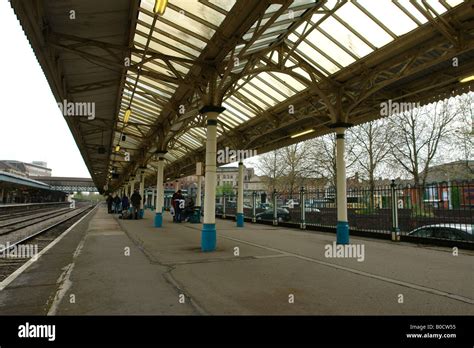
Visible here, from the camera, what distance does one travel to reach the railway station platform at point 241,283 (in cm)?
459

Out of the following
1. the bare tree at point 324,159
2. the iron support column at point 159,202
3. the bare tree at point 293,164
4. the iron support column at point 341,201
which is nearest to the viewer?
the iron support column at point 341,201

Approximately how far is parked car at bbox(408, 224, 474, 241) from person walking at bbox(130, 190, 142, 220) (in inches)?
705

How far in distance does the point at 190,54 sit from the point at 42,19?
4365mm

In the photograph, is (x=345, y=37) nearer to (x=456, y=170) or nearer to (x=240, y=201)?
(x=240, y=201)

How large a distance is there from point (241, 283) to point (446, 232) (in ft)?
27.9

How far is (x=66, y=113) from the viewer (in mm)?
12820

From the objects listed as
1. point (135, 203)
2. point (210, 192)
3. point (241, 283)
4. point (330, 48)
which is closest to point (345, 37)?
point (330, 48)

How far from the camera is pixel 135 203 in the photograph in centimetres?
2427

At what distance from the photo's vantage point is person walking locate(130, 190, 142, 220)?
23859mm

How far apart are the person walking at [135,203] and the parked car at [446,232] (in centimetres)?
1789

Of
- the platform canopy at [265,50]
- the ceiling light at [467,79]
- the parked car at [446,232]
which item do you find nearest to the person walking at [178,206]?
the platform canopy at [265,50]

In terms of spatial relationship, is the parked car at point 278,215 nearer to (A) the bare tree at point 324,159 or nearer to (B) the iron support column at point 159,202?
(B) the iron support column at point 159,202
